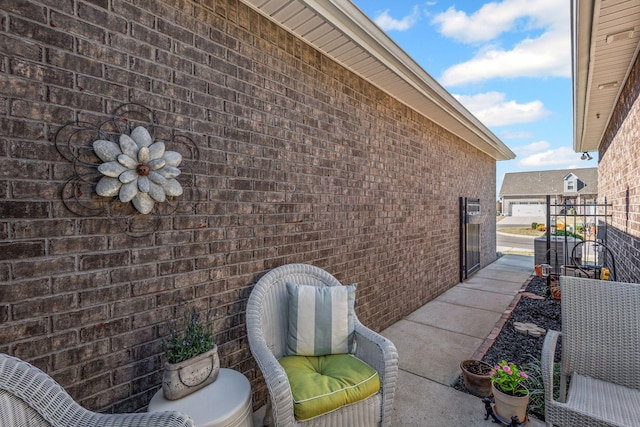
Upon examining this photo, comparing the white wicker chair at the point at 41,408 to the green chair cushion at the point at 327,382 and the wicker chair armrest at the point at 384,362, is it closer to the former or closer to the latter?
the green chair cushion at the point at 327,382

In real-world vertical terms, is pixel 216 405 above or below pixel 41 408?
below

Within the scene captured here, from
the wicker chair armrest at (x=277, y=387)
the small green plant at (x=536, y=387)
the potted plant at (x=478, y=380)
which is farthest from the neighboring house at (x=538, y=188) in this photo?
the wicker chair armrest at (x=277, y=387)

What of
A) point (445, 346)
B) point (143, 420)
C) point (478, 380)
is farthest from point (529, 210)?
point (143, 420)

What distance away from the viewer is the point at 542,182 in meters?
29.3

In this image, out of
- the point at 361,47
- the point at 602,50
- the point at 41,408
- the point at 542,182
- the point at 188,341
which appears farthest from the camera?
the point at 542,182

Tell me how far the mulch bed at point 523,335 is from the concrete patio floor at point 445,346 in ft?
0.32

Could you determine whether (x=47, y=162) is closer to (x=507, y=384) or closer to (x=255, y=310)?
(x=255, y=310)

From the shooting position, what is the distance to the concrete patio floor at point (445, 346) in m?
2.32

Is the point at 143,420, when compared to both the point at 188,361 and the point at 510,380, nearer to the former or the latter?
the point at 188,361

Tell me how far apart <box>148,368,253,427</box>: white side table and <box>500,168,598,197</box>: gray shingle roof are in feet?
109

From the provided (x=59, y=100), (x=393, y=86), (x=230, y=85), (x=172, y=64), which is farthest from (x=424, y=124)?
(x=59, y=100)

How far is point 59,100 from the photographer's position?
1.45 meters

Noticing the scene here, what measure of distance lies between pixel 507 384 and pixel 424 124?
395cm

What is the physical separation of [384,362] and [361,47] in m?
2.68
